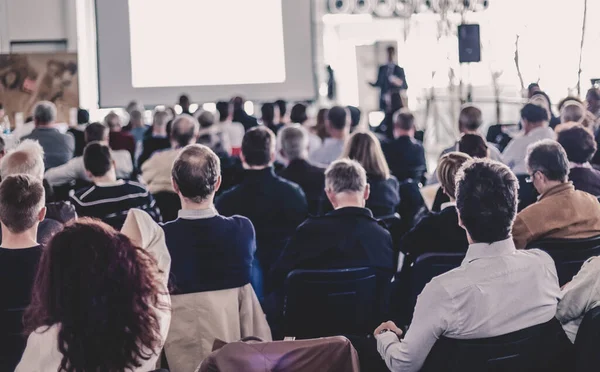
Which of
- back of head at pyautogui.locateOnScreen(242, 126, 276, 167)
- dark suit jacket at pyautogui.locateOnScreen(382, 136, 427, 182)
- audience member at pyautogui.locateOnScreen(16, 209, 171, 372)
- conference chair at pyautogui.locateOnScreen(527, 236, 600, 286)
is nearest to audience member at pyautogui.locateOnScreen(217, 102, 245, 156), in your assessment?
dark suit jacket at pyautogui.locateOnScreen(382, 136, 427, 182)

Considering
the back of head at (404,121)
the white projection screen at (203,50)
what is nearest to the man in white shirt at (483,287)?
the back of head at (404,121)

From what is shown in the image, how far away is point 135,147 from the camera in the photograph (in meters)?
7.97

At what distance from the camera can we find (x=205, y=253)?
3.13 meters

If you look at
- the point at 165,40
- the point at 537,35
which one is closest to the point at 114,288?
the point at 165,40

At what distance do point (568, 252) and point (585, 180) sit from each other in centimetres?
112

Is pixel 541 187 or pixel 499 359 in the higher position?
pixel 541 187

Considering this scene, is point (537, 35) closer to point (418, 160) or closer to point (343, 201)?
point (418, 160)

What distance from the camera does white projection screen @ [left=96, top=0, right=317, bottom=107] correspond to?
392 inches

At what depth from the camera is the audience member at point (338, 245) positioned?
10.9 ft

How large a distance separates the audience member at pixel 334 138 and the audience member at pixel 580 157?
2.58m

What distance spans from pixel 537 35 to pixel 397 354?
1121 centimetres

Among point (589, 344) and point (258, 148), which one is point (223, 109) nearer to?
point (258, 148)

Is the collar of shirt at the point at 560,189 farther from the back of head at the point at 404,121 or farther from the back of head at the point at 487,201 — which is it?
the back of head at the point at 404,121

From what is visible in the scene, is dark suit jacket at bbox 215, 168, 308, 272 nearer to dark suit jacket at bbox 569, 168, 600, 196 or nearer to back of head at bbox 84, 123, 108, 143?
dark suit jacket at bbox 569, 168, 600, 196
